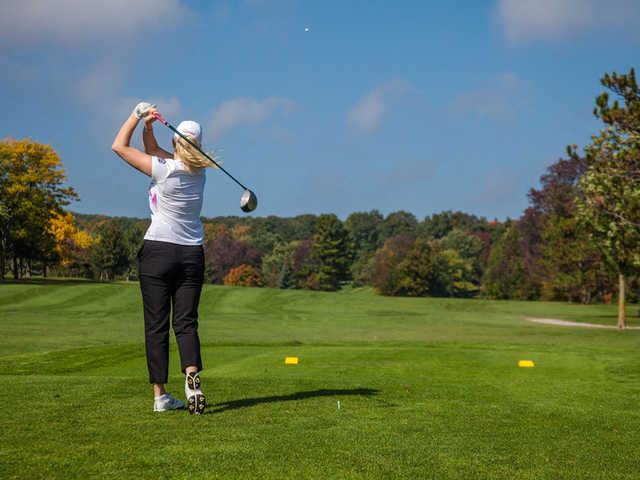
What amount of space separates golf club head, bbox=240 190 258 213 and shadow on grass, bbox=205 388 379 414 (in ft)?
5.99

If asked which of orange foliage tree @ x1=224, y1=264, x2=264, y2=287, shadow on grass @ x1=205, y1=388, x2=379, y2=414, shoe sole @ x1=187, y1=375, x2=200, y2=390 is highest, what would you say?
shoe sole @ x1=187, y1=375, x2=200, y2=390

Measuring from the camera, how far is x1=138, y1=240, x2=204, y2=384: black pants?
626 centimetres

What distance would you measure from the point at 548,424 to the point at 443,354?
8.74 meters

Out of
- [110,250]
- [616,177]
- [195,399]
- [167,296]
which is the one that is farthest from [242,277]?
[195,399]

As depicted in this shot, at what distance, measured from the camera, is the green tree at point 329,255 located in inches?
4387

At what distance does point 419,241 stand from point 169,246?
9478cm

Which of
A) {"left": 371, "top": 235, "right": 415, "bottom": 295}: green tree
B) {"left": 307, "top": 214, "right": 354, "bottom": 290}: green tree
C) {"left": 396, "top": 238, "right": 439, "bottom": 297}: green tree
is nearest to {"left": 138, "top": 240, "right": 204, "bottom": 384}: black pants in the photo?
{"left": 396, "top": 238, "right": 439, "bottom": 297}: green tree

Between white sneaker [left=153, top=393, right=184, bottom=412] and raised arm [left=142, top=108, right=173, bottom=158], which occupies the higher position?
raised arm [left=142, top=108, right=173, bottom=158]

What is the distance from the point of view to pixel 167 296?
→ 637 cm

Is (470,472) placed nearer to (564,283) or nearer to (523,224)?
(564,283)

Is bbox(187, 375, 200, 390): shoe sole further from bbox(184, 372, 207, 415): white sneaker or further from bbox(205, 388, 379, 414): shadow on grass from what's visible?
bbox(205, 388, 379, 414): shadow on grass

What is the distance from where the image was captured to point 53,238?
62375mm

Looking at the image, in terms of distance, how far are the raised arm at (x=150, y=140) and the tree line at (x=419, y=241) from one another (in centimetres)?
2126

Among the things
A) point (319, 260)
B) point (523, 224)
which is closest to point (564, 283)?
point (523, 224)
